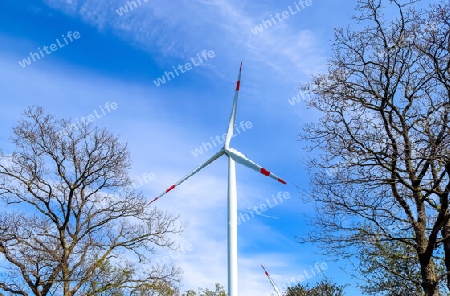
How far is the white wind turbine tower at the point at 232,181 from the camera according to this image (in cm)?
1402

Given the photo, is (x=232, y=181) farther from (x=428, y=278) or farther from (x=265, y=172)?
(x=428, y=278)

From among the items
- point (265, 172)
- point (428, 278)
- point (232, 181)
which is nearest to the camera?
point (428, 278)

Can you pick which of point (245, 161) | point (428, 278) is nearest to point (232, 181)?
point (245, 161)

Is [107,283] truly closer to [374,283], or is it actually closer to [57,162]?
[57,162]

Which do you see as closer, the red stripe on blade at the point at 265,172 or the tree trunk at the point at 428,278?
the tree trunk at the point at 428,278

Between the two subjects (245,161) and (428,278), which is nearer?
(428,278)

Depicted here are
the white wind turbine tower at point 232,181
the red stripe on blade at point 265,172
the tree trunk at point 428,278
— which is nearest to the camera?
the tree trunk at point 428,278

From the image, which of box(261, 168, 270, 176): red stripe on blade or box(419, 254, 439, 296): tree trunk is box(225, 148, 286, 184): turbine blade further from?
box(419, 254, 439, 296): tree trunk

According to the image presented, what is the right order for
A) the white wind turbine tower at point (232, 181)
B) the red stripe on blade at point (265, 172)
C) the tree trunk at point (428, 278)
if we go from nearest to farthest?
1. the tree trunk at point (428, 278)
2. the white wind turbine tower at point (232, 181)
3. the red stripe on blade at point (265, 172)

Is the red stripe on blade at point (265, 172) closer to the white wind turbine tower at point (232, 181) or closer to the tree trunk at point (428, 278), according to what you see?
the white wind turbine tower at point (232, 181)

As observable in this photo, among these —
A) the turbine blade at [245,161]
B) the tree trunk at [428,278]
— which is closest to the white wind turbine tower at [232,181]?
the turbine blade at [245,161]

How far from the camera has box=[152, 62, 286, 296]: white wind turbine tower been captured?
46.0 ft

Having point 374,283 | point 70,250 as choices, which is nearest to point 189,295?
point 70,250

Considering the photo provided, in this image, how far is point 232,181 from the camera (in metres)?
16.5
